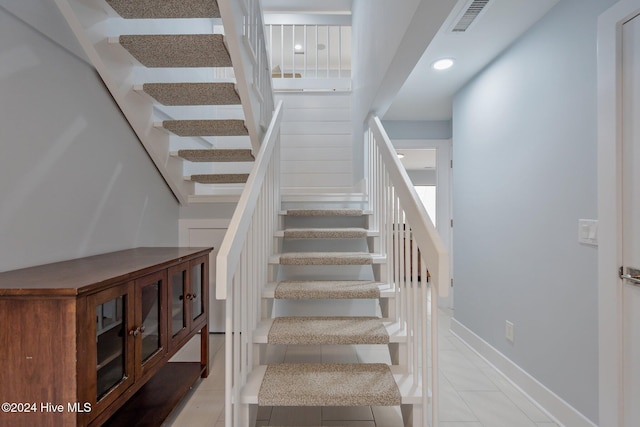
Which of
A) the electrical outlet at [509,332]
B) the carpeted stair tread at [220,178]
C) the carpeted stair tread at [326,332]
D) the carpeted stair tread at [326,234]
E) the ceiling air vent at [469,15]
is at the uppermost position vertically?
the ceiling air vent at [469,15]

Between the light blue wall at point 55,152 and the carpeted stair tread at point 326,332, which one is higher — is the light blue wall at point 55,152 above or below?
above

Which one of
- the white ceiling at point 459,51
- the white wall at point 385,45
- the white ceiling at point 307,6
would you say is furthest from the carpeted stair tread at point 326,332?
the white ceiling at point 307,6

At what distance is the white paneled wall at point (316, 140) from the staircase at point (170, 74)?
1168 millimetres

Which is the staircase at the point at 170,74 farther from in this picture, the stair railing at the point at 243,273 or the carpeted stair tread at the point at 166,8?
the stair railing at the point at 243,273

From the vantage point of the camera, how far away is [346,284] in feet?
7.15

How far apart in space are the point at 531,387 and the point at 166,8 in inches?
114

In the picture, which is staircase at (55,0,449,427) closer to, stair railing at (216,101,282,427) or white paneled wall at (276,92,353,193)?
stair railing at (216,101,282,427)

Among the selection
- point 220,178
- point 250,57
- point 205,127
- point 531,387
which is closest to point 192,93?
point 205,127

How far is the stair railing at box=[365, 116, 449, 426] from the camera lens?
4.50ft

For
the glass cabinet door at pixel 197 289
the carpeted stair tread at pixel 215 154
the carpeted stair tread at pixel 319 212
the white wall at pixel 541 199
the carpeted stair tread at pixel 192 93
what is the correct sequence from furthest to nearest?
the carpeted stair tread at pixel 319 212, the carpeted stair tread at pixel 215 154, the glass cabinet door at pixel 197 289, the carpeted stair tread at pixel 192 93, the white wall at pixel 541 199

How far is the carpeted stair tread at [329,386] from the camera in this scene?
147cm

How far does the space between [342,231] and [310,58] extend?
196 inches

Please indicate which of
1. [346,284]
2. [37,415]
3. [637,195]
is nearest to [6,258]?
[37,415]

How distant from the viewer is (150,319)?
5.36 feet
